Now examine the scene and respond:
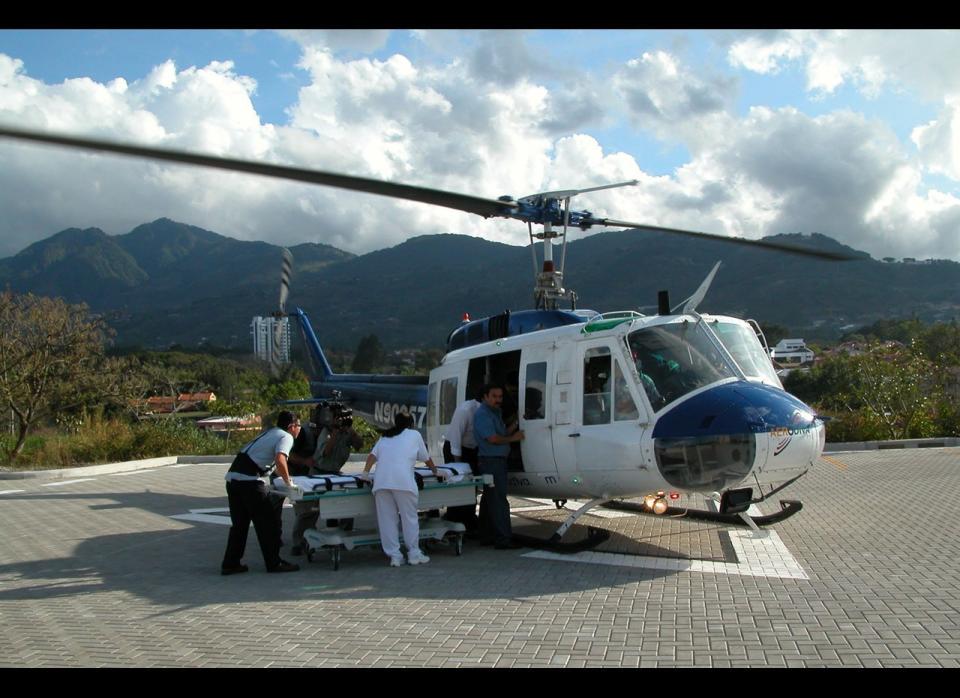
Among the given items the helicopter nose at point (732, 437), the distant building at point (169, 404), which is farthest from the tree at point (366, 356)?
the helicopter nose at point (732, 437)

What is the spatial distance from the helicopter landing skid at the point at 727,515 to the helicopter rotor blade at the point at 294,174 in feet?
15.4

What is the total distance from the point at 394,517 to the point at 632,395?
2788 millimetres

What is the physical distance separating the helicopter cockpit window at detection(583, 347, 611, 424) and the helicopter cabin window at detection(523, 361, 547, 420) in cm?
66

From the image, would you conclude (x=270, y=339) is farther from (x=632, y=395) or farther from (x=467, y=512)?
(x=632, y=395)

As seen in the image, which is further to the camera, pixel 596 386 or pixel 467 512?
pixel 467 512

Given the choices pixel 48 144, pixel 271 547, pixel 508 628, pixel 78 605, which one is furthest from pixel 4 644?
pixel 48 144

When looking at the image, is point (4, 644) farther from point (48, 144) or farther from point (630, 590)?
point (630, 590)

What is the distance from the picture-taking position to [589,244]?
6156 inches

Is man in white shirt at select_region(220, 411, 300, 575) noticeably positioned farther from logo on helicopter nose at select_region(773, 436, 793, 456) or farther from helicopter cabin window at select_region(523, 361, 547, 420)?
logo on helicopter nose at select_region(773, 436, 793, 456)

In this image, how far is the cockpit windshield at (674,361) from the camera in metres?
8.45

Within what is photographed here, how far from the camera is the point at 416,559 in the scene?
8.73 metres

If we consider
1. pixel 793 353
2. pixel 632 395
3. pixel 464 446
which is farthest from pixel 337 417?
pixel 793 353

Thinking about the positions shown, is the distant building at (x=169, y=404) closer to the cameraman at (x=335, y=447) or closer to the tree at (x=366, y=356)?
the tree at (x=366, y=356)
